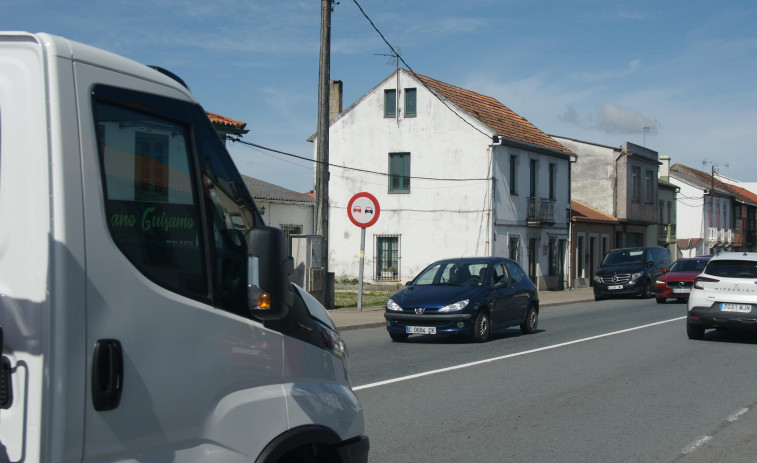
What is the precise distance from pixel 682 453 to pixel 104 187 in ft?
17.9

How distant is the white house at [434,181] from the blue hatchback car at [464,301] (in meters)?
17.5

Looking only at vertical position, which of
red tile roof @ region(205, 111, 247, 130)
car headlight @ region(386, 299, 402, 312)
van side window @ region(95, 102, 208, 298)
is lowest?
car headlight @ region(386, 299, 402, 312)

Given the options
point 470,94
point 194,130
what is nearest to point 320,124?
point 194,130

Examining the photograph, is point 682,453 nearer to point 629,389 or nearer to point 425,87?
point 629,389

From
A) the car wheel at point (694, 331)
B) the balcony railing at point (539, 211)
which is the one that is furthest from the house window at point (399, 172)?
the car wheel at point (694, 331)

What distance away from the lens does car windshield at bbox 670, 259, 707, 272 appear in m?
26.6

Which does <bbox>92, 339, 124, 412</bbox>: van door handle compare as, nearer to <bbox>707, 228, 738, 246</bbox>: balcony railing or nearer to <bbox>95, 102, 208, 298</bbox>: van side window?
<bbox>95, 102, 208, 298</bbox>: van side window

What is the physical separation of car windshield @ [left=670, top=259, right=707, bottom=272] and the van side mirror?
2553 centimetres

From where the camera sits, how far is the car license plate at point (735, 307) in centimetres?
1417

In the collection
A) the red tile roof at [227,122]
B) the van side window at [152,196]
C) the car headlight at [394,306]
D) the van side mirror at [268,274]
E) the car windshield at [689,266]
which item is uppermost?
the red tile roof at [227,122]

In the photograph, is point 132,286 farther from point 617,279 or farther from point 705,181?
point 705,181

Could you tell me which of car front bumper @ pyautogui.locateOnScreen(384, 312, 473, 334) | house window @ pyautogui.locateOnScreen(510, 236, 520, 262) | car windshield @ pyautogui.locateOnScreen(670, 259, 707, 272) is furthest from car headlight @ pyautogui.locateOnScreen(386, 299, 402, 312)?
house window @ pyautogui.locateOnScreen(510, 236, 520, 262)

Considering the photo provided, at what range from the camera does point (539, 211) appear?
3684 cm

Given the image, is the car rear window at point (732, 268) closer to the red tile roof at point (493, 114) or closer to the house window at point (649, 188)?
the red tile roof at point (493, 114)
